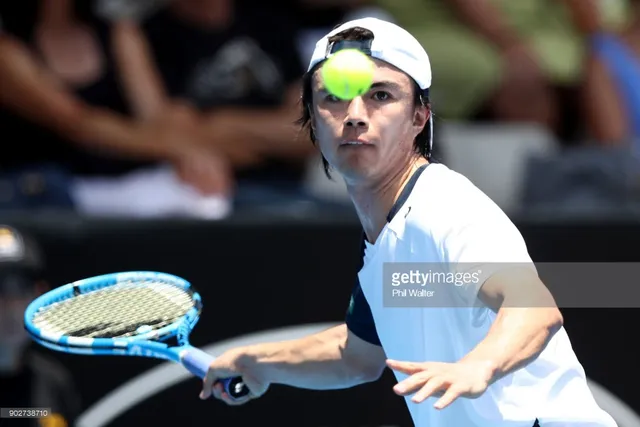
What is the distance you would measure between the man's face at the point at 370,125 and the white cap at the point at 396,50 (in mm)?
21

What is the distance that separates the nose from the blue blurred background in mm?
779

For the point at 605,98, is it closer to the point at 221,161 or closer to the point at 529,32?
the point at 529,32

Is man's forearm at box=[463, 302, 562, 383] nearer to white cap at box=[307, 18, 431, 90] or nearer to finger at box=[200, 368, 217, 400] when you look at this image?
white cap at box=[307, 18, 431, 90]

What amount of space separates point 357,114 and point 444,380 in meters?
0.82

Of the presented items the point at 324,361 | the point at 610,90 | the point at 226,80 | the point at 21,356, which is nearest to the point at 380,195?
the point at 324,361

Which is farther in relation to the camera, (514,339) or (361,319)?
(361,319)

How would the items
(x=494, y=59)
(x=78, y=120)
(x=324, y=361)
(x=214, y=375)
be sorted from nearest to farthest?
(x=214, y=375)
(x=324, y=361)
(x=78, y=120)
(x=494, y=59)

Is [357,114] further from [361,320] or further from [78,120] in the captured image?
[78,120]

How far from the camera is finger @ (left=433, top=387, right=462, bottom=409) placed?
8.53 ft

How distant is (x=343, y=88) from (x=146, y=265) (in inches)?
88.1

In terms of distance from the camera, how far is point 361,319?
3758 mm

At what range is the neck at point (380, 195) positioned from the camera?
334 cm

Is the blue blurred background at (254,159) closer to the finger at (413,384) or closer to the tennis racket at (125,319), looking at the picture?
the tennis racket at (125,319)

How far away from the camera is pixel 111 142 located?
20.4ft
